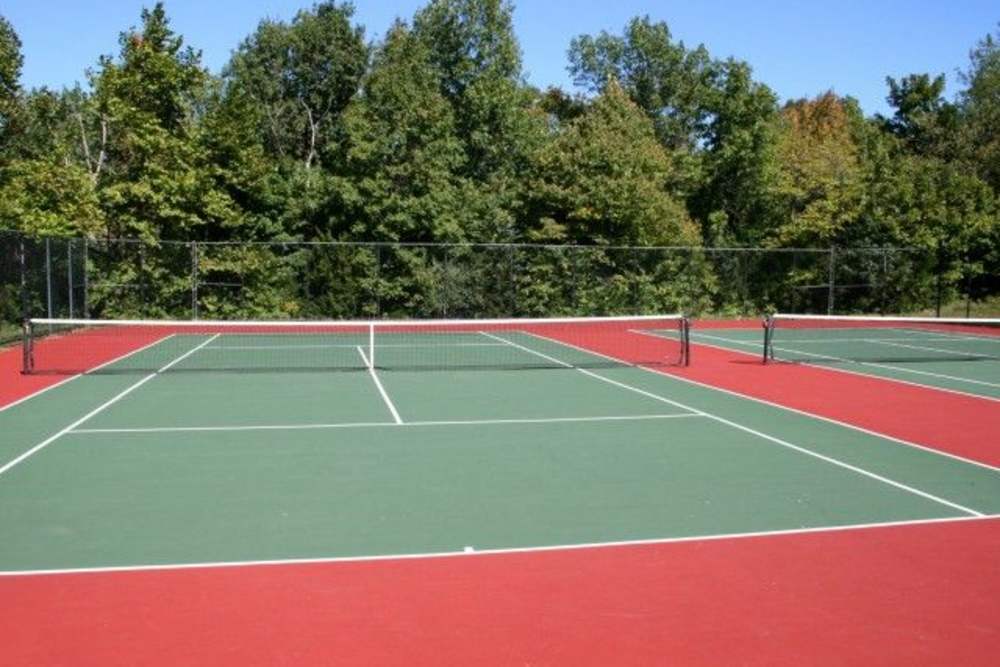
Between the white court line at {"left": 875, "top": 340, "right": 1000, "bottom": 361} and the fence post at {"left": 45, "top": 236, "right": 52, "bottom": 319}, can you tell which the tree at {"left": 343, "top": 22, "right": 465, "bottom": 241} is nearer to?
the fence post at {"left": 45, "top": 236, "right": 52, "bottom": 319}

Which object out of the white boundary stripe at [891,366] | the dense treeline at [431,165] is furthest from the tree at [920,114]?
the white boundary stripe at [891,366]

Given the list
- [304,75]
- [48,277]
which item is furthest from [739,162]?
[48,277]

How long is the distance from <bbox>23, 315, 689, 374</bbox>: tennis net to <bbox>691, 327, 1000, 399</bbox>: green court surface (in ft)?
7.65

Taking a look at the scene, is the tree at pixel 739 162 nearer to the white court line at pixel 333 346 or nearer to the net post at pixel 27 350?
the white court line at pixel 333 346

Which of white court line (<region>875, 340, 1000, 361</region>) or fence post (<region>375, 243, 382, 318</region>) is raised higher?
fence post (<region>375, 243, 382, 318</region>)

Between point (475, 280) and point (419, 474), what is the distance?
2195 centimetres

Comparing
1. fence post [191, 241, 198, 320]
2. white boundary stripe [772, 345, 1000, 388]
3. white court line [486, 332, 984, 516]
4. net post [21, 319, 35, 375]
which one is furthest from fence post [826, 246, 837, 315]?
net post [21, 319, 35, 375]

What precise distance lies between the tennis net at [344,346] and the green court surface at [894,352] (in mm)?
2331

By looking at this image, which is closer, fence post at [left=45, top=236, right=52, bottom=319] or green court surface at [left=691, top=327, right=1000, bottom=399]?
green court surface at [left=691, top=327, right=1000, bottom=399]

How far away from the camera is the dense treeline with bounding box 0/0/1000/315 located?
30.9 metres

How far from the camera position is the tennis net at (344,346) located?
1908 centimetres

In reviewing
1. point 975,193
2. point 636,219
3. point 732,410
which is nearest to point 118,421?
point 732,410

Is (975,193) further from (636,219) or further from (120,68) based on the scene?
(120,68)

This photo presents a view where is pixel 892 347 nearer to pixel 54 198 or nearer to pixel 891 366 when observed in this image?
pixel 891 366
